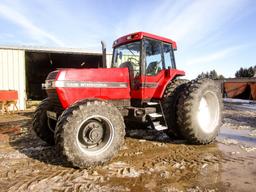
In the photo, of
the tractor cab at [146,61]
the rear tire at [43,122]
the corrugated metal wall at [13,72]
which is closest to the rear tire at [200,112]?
the tractor cab at [146,61]

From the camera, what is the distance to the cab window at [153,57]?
598 cm

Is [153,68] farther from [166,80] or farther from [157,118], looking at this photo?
[157,118]

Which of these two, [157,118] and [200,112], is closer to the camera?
[157,118]

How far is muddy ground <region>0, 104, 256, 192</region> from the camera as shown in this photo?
364 cm

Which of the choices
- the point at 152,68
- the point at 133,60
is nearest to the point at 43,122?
the point at 133,60

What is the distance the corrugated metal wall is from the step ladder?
10106 mm

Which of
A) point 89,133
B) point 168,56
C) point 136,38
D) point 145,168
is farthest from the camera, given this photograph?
point 168,56

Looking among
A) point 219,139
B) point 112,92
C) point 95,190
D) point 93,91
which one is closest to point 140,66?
point 112,92

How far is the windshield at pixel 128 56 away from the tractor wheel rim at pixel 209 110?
69.1 inches

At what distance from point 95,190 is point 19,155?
2.35 m

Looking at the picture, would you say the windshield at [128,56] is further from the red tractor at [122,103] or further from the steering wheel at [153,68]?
the steering wheel at [153,68]

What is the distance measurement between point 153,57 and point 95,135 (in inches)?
97.0

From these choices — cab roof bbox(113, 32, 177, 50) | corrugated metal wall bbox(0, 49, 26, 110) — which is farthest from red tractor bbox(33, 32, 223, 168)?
corrugated metal wall bbox(0, 49, 26, 110)

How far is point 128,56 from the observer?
6148 millimetres
